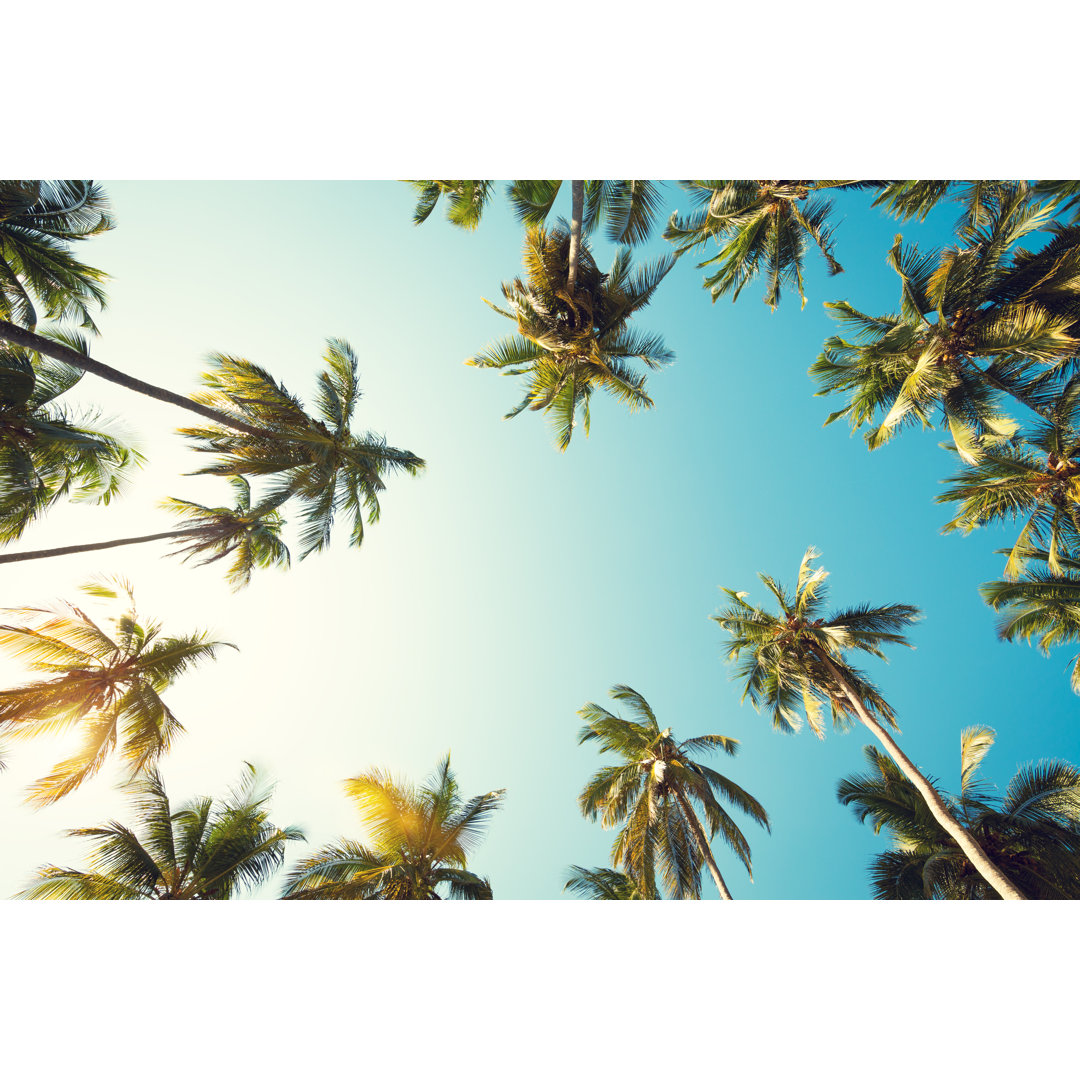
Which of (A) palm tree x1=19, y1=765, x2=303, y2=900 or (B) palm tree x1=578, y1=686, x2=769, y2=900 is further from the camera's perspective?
(B) palm tree x1=578, y1=686, x2=769, y2=900

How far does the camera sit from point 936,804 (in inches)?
290

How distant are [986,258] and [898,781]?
10.5 meters

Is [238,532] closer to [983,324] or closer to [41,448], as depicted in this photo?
[41,448]

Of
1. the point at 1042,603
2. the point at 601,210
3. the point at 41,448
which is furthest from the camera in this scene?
the point at 1042,603

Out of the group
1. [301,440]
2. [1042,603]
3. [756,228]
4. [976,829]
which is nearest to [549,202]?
[756,228]

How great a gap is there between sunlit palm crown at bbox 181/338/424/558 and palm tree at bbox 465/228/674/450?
299 cm

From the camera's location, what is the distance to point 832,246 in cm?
868

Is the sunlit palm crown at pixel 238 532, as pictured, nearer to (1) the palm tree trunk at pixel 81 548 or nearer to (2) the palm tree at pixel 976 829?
(1) the palm tree trunk at pixel 81 548

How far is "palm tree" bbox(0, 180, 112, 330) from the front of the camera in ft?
19.2

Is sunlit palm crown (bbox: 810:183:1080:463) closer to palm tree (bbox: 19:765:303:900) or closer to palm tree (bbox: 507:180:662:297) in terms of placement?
palm tree (bbox: 507:180:662:297)

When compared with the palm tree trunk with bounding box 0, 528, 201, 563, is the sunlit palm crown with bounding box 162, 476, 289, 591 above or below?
above

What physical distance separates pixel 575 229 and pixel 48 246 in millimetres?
8614

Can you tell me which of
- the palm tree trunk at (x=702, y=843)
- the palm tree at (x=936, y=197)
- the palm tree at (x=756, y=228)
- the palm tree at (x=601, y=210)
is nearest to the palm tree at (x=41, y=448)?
the palm tree at (x=601, y=210)

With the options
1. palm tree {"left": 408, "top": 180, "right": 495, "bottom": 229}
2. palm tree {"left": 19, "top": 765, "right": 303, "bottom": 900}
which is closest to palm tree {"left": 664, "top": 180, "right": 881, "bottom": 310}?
palm tree {"left": 408, "top": 180, "right": 495, "bottom": 229}
